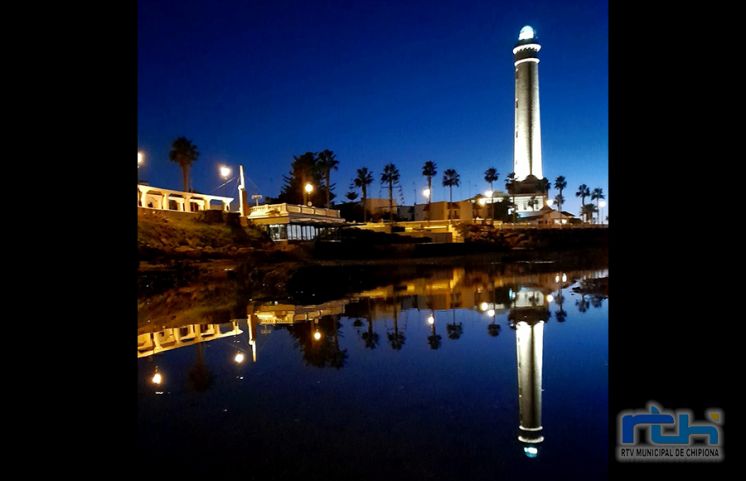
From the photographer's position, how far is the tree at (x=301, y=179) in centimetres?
6787

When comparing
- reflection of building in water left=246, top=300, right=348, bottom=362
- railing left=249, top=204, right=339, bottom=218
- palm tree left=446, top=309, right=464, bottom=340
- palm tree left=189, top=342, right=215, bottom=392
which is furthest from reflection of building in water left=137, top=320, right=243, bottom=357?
railing left=249, top=204, right=339, bottom=218

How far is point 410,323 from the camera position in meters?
11.9

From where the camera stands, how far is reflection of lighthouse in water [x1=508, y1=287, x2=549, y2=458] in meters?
4.89

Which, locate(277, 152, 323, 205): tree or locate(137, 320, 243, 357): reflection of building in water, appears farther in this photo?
locate(277, 152, 323, 205): tree

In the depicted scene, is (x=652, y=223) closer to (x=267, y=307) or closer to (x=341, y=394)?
(x=341, y=394)

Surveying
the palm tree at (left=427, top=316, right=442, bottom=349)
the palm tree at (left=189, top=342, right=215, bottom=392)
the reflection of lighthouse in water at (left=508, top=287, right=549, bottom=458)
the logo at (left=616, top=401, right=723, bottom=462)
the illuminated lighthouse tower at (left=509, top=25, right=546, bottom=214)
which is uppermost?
the illuminated lighthouse tower at (left=509, top=25, right=546, bottom=214)

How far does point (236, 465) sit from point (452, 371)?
452 centimetres

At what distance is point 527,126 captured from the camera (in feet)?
275

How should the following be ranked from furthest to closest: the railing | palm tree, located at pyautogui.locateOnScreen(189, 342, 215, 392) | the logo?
1. the railing
2. palm tree, located at pyautogui.locateOnScreen(189, 342, 215, 392)
3. the logo

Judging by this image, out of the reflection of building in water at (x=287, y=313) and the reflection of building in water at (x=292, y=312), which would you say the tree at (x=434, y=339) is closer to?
the reflection of building in water at (x=287, y=313)

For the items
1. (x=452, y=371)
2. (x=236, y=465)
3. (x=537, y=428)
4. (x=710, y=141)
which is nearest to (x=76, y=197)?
(x=236, y=465)

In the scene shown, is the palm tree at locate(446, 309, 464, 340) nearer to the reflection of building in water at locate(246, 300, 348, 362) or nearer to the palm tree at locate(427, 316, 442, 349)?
the palm tree at locate(427, 316, 442, 349)

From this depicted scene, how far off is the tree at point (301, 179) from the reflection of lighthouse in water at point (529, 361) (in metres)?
57.4

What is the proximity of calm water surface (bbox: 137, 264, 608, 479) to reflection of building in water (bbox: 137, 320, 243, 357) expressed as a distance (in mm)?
70
